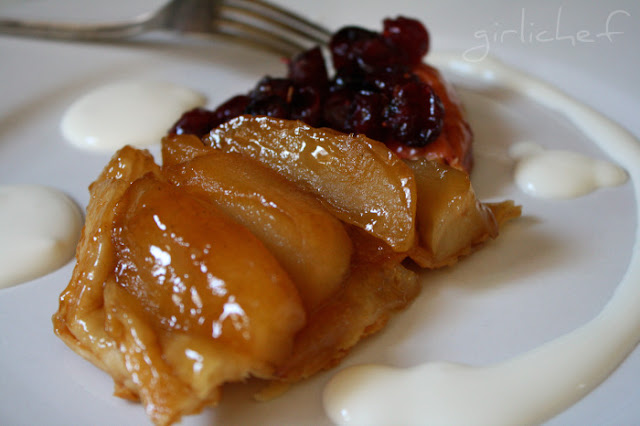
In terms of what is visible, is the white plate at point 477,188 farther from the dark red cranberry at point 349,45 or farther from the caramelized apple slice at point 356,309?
the dark red cranberry at point 349,45

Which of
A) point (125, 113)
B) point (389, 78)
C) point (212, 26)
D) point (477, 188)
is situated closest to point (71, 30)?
point (212, 26)

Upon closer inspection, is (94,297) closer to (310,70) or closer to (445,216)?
(445,216)

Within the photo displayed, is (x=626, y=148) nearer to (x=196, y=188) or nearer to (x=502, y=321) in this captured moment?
(x=502, y=321)

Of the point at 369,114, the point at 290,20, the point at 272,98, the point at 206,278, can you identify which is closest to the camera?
the point at 206,278

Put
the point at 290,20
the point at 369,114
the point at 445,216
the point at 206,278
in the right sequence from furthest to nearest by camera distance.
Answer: the point at 290,20 → the point at 369,114 → the point at 445,216 → the point at 206,278

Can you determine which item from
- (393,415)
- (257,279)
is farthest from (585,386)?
(257,279)

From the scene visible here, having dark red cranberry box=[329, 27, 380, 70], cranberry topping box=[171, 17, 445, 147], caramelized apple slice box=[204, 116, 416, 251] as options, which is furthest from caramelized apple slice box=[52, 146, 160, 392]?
dark red cranberry box=[329, 27, 380, 70]
